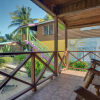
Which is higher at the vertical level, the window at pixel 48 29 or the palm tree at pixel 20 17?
the palm tree at pixel 20 17

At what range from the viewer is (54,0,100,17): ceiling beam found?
2062mm

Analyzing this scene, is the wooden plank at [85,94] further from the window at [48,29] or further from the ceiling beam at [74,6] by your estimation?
the window at [48,29]

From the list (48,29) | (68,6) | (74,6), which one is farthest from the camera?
(48,29)

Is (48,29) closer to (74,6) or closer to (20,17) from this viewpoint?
(74,6)

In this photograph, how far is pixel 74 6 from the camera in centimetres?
235

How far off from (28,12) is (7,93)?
1375cm

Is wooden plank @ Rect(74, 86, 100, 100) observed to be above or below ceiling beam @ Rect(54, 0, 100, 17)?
below

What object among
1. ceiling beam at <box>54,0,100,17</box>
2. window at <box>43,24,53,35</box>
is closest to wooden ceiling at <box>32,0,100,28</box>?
ceiling beam at <box>54,0,100,17</box>

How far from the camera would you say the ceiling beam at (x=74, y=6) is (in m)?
2.06

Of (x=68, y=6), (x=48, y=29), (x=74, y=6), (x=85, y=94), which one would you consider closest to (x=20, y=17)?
(x=48, y=29)

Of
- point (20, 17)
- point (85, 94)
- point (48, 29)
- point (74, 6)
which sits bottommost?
point (85, 94)

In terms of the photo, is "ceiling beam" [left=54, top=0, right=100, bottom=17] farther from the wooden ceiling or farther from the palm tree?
the palm tree

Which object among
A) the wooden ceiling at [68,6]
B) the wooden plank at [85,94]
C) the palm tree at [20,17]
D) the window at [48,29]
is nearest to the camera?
the wooden plank at [85,94]

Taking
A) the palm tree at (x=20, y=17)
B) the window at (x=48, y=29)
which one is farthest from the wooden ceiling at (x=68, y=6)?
the palm tree at (x=20, y=17)
